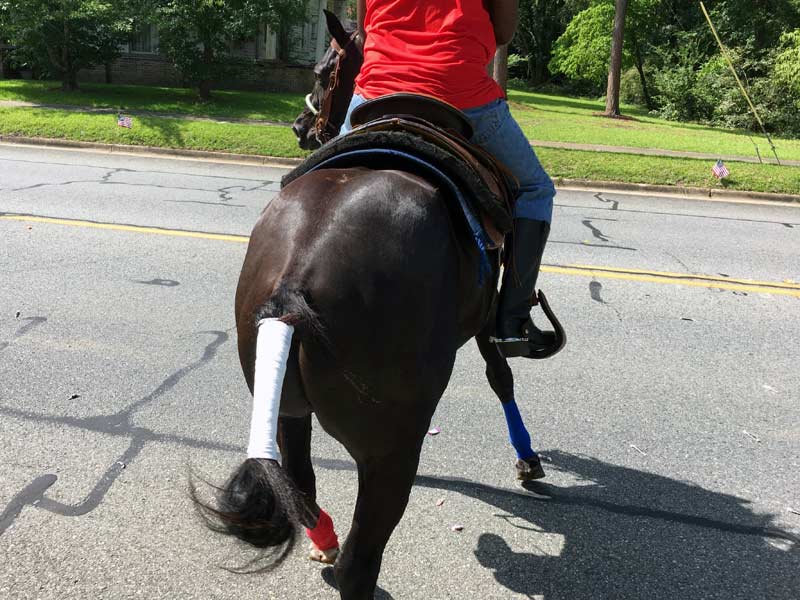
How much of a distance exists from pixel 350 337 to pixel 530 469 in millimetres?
2040

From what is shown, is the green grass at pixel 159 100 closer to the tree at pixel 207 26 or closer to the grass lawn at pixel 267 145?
the tree at pixel 207 26

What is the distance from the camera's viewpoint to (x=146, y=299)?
5.97 m

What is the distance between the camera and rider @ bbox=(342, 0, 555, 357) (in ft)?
9.01

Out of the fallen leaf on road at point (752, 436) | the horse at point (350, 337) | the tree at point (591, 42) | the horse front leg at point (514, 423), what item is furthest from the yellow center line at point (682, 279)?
the tree at point (591, 42)

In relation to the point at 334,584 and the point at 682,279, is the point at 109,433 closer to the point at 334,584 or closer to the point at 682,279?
the point at 334,584

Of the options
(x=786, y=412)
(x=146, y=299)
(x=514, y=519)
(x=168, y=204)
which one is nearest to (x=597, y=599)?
(x=514, y=519)

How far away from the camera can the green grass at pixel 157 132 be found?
14.1 meters

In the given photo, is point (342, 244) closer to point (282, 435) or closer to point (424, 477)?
point (282, 435)

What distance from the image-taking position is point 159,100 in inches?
787

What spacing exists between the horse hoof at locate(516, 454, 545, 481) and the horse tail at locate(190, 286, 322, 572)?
188 centimetres

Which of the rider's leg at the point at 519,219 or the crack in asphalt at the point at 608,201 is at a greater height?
the rider's leg at the point at 519,219

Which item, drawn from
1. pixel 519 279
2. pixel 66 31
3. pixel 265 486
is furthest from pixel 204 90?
pixel 265 486

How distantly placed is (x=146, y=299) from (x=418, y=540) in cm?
368

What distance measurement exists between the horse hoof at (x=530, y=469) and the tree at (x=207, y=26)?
Answer: 1763 centimetres
